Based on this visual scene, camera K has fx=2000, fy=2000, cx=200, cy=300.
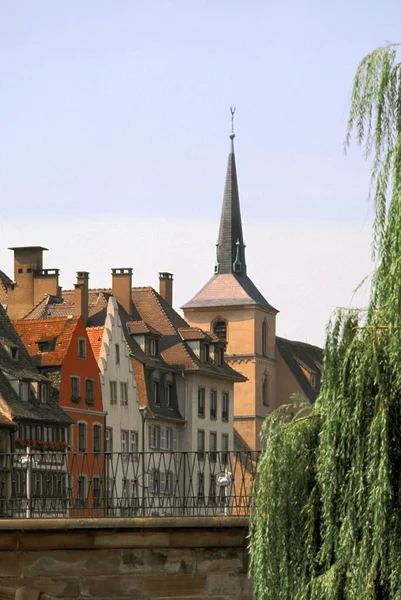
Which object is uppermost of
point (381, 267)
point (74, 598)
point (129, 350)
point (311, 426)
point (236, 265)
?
point (236, 265)

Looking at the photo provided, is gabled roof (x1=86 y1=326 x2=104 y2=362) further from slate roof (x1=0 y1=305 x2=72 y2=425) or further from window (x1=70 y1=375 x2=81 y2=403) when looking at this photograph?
slate roof (x1=0 y1=305 x2=72 y2=425)

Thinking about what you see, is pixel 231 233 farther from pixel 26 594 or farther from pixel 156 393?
pixel 26 594

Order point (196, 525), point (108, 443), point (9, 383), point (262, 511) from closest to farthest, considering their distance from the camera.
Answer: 1. point (262, 511)
2. point (196, 525)
3. point (9, 383)
4. point (108, 443)

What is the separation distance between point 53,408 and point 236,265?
202 feet

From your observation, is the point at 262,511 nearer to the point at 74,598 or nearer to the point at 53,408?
the point at 74,598

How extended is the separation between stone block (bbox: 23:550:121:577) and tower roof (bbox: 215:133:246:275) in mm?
109907

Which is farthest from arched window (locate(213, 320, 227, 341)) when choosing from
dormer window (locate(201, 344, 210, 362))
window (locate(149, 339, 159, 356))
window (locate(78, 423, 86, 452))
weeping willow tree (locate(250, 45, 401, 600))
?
weeping willow tree (locate(250, 45, 401, 600))

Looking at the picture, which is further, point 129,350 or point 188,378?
point 188,378

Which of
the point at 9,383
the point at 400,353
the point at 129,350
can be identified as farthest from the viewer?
the point at 129,350

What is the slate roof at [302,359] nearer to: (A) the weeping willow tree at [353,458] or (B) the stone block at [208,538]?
(B) the stone block at [208,538]

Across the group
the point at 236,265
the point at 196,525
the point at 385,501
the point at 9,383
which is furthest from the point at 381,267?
the point at 236,265

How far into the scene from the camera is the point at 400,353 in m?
21.5

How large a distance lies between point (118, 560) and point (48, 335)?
5303 cm

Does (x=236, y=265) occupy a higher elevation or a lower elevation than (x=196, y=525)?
higher
